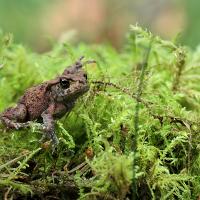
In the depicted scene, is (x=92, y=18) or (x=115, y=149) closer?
(x=115, y=149)

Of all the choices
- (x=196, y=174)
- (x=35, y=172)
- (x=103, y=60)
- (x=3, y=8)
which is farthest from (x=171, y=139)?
(x=3, y=8)

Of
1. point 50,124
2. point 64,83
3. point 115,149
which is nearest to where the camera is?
point 115,149

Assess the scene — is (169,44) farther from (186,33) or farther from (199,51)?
(186,33)

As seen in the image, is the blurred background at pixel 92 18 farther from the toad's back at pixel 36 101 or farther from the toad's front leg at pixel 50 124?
the toad's front leg at pixel 50 124

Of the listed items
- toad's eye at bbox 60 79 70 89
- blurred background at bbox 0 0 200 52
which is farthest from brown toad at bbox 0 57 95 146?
blurred background at bbox 0 0 200 52

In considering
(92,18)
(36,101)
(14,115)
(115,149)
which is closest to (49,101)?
(36,101)

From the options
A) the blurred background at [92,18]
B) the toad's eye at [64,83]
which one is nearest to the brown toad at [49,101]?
the toad's eye at [64,83]

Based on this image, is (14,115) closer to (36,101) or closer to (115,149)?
(36,101)

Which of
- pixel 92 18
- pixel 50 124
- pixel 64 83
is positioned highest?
pixel 92 18
